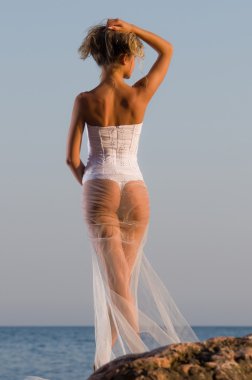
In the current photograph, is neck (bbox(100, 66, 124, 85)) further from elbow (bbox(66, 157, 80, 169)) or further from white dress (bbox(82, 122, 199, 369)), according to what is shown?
elbow (bbox(66, 157, 80, 169))

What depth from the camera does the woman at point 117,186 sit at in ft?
21.6

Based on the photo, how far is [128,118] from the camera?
663 centimetres

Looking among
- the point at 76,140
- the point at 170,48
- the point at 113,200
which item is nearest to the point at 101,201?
the point at 113,200

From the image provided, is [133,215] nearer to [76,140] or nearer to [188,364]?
[76,140]

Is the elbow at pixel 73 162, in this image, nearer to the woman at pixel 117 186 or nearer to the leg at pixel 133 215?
the woman at pixel 117 186

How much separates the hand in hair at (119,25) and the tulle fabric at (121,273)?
1128 mm

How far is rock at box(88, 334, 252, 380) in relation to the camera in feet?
14.5

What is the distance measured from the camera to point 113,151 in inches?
263

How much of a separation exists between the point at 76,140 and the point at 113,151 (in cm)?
30

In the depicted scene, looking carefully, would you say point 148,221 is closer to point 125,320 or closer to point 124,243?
point 124,243

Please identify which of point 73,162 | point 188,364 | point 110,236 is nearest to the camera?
point 188,364

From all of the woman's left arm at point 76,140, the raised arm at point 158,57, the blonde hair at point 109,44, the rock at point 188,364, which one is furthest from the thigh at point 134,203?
the rock at point 188,364

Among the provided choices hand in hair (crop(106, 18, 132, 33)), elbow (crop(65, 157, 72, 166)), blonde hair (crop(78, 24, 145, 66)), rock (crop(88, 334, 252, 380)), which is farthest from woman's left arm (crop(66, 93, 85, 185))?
rock (crop(88, 334, 252, 380))

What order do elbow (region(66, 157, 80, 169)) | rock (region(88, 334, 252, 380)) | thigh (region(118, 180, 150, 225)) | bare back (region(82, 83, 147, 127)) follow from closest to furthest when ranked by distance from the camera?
rock (region(88, 334, 252, 380)), bare back (region(82, 83, 147, 127)), thigh (region(118, 180, 150, 225)), elbow (region(66, 157, 80, 169))
